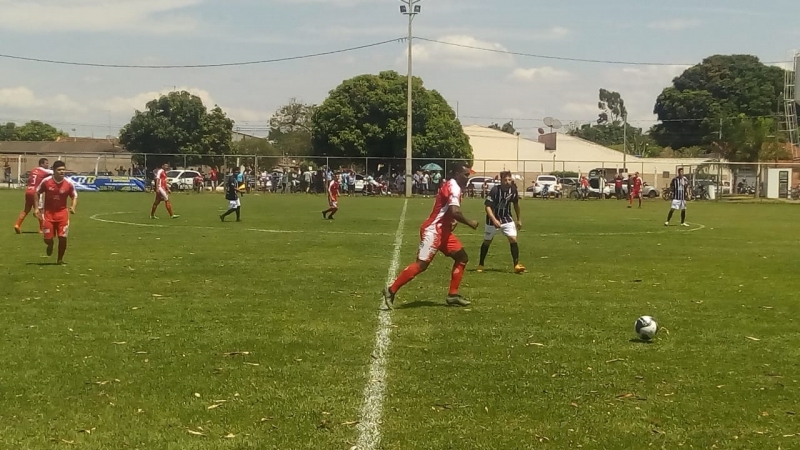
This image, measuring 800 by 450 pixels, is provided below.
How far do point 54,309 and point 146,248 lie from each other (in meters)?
7.84

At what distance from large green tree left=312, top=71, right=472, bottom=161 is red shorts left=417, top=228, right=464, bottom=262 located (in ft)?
177

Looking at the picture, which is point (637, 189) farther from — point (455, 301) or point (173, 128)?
point (173, 128)

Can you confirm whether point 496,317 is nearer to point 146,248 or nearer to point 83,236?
point 146,248

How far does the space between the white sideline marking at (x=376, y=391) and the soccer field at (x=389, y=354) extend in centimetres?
3

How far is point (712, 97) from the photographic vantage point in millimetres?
102125

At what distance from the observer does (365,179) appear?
59562 mm

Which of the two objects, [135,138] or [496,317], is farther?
[135,138]

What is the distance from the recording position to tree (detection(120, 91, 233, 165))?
76.4 meters

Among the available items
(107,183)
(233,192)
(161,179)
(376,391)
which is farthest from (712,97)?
(376,391)

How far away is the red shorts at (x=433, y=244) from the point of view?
35.5 ft

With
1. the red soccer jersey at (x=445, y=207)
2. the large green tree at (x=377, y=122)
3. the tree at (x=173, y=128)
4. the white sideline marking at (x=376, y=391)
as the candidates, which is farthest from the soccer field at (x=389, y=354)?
the tree at (x=173, y=128)

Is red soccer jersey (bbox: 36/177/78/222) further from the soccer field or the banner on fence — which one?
the banner on fence

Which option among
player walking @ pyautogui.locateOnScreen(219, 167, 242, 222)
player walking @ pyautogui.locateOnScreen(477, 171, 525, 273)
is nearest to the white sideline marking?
player walking @ pyautogui.locateOnScreen(477, 171, 525, 273)

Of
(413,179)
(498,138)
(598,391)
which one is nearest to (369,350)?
(598,391)
